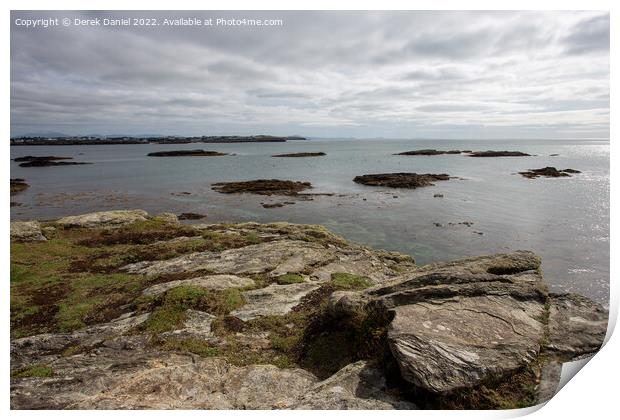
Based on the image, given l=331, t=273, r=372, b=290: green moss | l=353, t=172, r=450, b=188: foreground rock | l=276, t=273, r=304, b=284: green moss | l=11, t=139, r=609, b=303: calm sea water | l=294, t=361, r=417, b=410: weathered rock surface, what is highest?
l=353, t=172, r=450, b=188: foreground rock

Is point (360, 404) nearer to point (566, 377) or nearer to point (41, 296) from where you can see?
point (566, 377)

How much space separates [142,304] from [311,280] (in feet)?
25.9

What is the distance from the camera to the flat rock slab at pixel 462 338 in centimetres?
848

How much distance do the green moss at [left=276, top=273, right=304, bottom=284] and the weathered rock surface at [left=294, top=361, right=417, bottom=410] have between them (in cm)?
828

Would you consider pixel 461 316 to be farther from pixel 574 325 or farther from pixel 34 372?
pixel 34 372

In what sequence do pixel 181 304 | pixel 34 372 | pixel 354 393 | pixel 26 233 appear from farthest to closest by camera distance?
pixel 26 233 → pixel 181 304 → pixel 34 372 → pixel 354 393

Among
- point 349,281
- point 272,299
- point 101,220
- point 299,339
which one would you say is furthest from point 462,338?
point 101,220

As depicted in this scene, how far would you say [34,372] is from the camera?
10.4m

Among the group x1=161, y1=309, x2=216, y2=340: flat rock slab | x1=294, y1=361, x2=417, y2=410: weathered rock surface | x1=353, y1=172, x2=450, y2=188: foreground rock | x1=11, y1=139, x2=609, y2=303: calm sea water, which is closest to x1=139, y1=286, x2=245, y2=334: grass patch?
x1=161, y1=309, x2=216, y2=340: flat rock slab

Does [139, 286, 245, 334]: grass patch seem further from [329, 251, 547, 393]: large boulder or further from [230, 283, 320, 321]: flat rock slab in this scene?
[329, 251, 547, 393]: large boulder

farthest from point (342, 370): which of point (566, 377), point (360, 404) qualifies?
point (566, 377)

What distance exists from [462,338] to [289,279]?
1025 centimetres

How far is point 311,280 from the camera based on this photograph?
18469 mm

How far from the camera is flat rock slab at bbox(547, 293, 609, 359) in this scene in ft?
31.8
